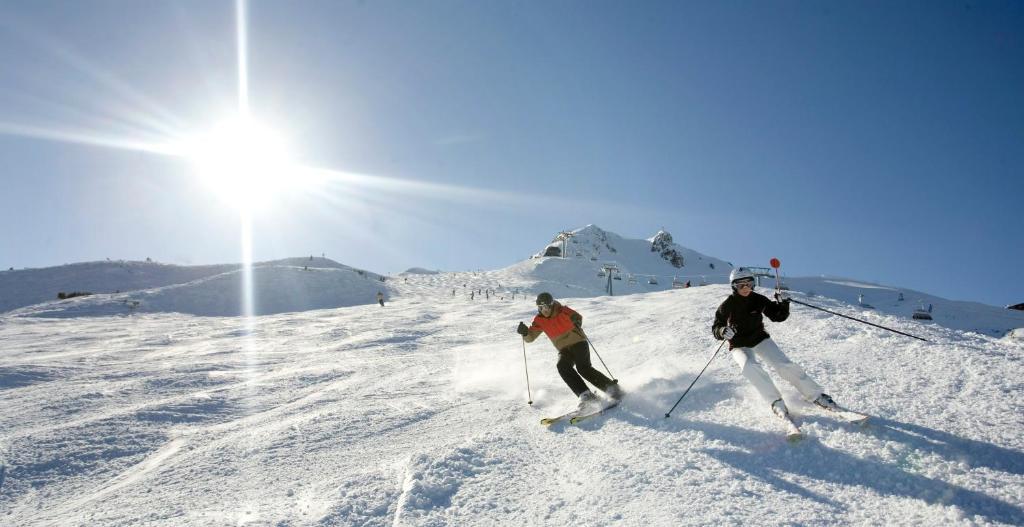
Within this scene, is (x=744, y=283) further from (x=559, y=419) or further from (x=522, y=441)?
(x=522, y=441)

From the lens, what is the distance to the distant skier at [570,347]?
580cm

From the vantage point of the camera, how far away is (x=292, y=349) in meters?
12.6

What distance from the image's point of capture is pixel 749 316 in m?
5.19

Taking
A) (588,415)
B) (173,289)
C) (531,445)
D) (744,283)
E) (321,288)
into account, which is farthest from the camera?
(321,288)

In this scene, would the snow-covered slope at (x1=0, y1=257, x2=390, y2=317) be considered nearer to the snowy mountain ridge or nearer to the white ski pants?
the snowy mountain ridge

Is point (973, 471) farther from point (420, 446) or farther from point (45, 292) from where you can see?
point (45, 292)

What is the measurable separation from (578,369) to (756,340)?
2.12 m

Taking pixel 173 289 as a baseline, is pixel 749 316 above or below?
below

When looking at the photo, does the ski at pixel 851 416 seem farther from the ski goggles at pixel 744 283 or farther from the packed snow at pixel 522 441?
the ski goggles at pixel 744 283

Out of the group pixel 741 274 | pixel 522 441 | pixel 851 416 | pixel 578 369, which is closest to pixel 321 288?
pixel 578 369

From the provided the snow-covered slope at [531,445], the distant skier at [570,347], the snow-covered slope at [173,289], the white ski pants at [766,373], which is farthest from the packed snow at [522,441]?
the snow-covered slope at [173,289]

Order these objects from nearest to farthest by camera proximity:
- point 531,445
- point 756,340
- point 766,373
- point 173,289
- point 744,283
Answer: point 531,445 → point 766,373 → point 756,340 → point 744,283 → point 173,289

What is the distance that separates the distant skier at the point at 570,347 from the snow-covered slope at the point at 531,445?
1.16 ft

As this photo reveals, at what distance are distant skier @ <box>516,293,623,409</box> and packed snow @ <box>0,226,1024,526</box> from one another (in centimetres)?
38
